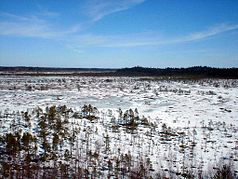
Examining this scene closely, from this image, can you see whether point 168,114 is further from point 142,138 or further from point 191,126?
point 142,138

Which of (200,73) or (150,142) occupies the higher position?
(200,73)

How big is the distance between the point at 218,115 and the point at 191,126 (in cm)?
418

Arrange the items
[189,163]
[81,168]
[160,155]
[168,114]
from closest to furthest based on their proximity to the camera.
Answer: [81,168]
[189,163]
[160,155]
[168,114]

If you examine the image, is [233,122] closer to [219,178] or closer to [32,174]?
[219,178]

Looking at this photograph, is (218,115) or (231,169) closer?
(231,169)

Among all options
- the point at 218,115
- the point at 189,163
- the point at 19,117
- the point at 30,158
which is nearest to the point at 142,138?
the point at 189,163

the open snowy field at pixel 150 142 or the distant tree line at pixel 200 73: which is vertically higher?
the distant tree line at pixel 200 73

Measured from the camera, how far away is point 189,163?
9.88 metres

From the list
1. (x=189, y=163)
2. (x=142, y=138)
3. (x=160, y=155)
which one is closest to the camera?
(x=189, y=163)

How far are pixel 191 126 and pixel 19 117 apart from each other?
30.1 feet

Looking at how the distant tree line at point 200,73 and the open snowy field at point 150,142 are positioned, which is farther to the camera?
the distant tree line at point 200,73

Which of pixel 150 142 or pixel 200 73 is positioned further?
pixel 200 73

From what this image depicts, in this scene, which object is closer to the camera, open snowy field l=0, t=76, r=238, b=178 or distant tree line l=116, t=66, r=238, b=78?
open snowy field l=0, t=76, r=238, b=178

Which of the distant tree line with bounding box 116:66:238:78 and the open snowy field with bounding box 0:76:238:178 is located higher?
the distant tree line with bounding box 116:66:238:78
